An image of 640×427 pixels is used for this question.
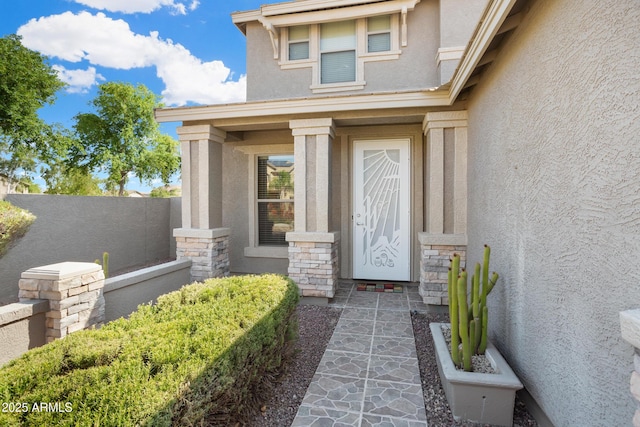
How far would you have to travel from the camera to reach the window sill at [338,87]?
22.0 feet

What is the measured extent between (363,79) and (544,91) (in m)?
4.84

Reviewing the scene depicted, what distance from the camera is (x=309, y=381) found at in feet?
10.2

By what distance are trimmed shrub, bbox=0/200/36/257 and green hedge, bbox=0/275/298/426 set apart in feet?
6.91

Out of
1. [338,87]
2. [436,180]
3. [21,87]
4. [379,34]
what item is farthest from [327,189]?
[21,87]

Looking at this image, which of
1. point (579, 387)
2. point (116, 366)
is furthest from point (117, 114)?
point (579, 387)

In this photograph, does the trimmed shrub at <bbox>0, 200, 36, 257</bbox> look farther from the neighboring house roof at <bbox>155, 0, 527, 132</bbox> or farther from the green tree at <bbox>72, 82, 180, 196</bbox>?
the green tree at <bbox>72, 82, 180, 196</bbox>

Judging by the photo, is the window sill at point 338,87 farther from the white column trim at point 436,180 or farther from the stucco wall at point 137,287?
the stucco wall at point 137,287

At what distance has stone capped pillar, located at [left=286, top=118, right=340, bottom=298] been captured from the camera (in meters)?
5.23

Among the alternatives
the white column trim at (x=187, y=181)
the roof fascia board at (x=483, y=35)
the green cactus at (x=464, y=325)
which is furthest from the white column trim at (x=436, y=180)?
the white column trim at (x=187, y=181)

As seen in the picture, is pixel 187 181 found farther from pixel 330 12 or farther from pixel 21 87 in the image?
pixel 21 87

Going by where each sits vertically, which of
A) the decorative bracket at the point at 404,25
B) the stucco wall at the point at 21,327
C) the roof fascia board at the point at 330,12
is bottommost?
the stucco wall at the point at 21,327

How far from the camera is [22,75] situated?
44.6 feet

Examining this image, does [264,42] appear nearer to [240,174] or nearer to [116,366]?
[240,174]

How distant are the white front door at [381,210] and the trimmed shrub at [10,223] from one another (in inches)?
196
